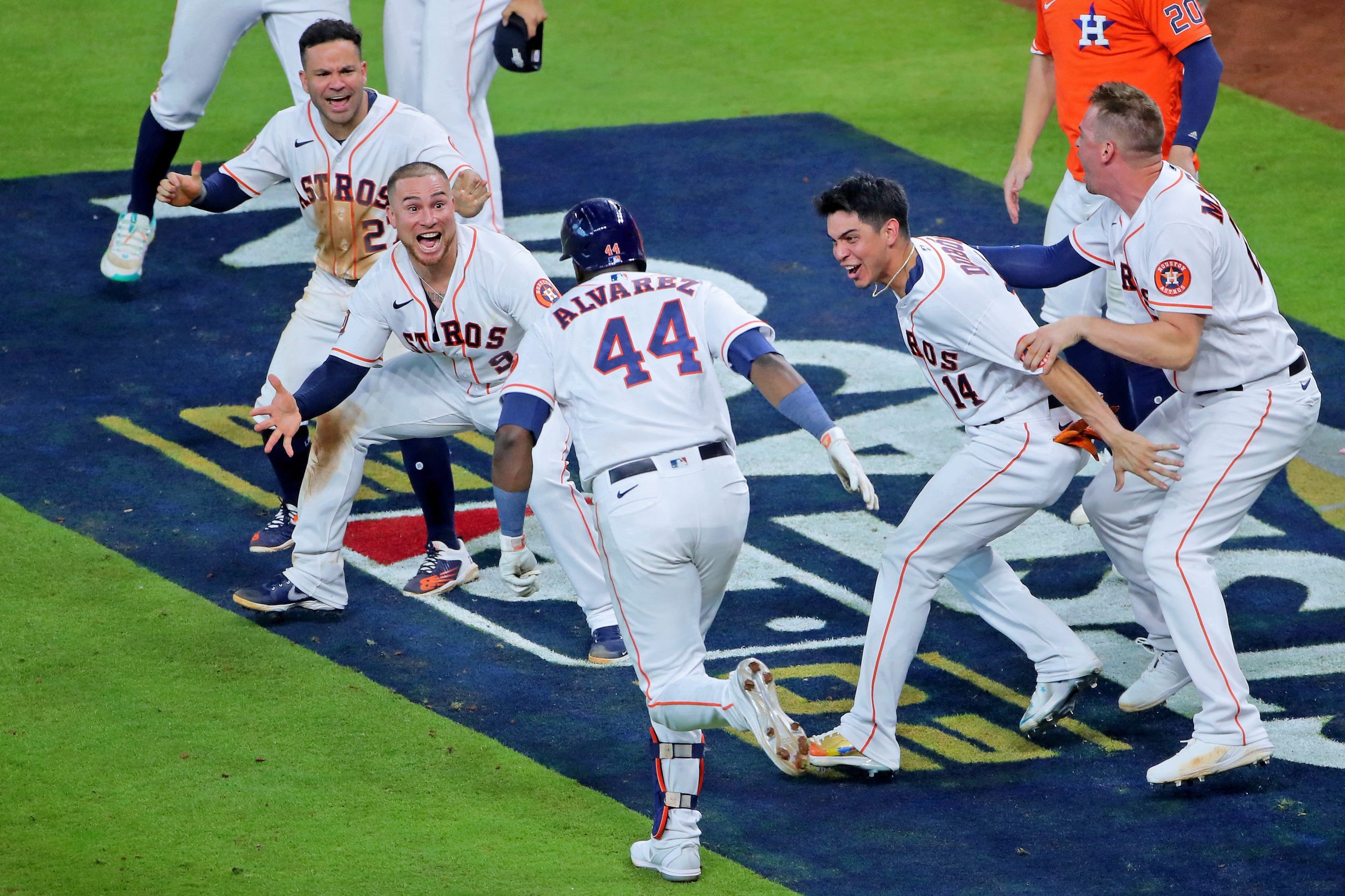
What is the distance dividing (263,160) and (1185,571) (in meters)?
3.92

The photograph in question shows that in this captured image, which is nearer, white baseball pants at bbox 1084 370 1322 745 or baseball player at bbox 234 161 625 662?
white baseball pants at bbox 1084 370 1322 745

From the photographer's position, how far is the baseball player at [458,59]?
330 inches

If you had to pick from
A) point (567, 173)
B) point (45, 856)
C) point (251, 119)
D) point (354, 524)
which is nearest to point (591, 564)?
point (354, 524)

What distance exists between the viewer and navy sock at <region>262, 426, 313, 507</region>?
6.98m

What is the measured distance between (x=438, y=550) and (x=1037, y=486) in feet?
7.85

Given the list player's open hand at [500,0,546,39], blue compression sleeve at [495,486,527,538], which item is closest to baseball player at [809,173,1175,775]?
blue compression sleeve at [495,486,527,538]

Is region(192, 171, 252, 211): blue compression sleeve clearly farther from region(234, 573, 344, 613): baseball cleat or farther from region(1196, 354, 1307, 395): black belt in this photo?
region(1196, 354, 1307, 395): black belt

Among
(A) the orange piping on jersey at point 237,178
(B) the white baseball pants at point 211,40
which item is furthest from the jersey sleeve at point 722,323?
(B) the white baseball pants at point 211,40

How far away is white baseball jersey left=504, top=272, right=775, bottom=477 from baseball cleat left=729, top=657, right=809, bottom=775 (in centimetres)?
68

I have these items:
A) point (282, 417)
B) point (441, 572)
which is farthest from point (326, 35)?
point (441, 572)

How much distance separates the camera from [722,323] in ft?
16.0

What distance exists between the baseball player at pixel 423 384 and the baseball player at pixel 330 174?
440 mm

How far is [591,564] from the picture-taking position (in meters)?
6.29

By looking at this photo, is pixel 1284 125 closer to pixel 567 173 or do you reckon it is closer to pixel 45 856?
pixel 567 173
